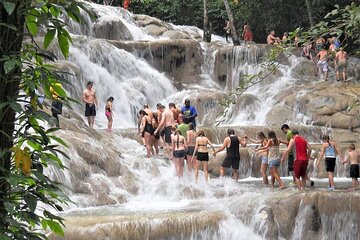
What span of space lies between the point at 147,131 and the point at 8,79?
14.2 meters

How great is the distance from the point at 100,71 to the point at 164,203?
441 inches

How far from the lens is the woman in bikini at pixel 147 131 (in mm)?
16641

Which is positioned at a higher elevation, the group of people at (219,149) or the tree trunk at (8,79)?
the tree trunk at (8,79)

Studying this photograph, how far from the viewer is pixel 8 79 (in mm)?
2527

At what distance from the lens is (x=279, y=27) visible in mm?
33438

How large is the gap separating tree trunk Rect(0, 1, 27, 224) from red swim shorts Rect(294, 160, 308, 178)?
37.8 ft

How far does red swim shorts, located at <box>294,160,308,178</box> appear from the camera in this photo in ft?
44.7

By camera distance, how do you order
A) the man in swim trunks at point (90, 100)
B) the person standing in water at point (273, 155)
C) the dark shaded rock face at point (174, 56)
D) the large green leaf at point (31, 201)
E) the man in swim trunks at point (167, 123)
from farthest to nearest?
the dark shaded rock face at point (174, 56)
the man in swim trunks at point (90, 100)
the man in swim trunks at point (167, 123)
the person standing in water at point (273, 155)
the large green leaf at point (31, 201)

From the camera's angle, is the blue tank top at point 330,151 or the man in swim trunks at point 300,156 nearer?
the man in swim trunks at point 300,156

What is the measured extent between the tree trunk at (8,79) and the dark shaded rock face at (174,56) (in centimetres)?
2447

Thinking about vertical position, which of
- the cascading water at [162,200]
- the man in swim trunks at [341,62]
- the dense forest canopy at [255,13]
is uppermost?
the dense forest canopy at [255,13]

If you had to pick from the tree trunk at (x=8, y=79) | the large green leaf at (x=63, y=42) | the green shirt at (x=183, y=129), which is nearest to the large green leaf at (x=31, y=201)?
the tree trunk at (x=8, y=79)

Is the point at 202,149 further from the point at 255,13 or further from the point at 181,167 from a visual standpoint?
the point at 255,13

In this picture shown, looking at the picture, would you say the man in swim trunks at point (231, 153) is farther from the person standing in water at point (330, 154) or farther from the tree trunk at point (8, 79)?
the tree trunk at point (8, 79)
